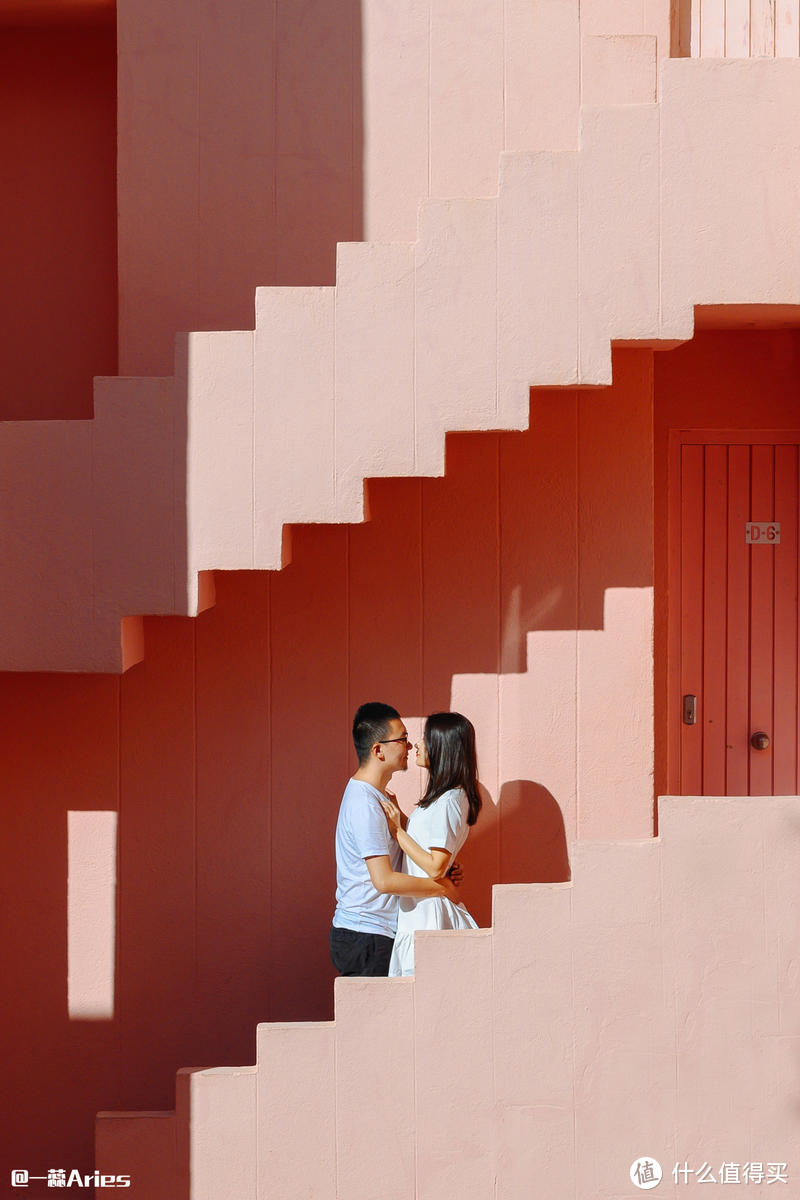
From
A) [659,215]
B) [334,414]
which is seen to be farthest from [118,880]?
[659,215]

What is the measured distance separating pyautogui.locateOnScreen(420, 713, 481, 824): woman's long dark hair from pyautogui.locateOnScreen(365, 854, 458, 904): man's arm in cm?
30

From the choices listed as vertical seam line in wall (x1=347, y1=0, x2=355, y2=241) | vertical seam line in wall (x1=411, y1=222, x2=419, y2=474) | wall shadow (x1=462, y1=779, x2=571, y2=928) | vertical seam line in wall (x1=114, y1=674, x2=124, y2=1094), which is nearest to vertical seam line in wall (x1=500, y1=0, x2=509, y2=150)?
vertical seam line in wall (x1=347, y1=0, x2=355, y2=241)

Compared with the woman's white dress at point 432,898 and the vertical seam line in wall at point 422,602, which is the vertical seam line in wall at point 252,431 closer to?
the vertical seam line in wall at point 422,602

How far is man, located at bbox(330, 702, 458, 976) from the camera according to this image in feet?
16.8

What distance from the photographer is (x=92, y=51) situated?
21.2 ft

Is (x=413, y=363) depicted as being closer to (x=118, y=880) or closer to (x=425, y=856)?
(x=425, y=856)

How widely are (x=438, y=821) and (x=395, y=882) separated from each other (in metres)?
0.30

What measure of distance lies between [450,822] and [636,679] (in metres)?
1.42

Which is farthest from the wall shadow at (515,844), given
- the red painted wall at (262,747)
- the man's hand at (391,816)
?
the man's hand at (391,816)

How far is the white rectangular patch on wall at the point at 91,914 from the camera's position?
6.16m

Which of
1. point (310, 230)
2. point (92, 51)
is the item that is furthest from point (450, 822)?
point (92, 51)

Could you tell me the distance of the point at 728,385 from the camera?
6.85 m

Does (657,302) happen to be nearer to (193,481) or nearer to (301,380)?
(301,380)

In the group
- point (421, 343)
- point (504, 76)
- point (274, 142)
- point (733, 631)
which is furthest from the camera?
point (733, 631)
